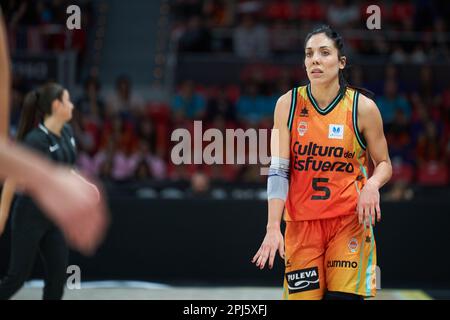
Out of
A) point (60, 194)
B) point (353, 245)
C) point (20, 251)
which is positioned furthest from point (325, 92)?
point (60, 194)

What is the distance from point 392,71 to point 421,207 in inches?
179

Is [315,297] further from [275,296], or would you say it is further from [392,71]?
[392,71]

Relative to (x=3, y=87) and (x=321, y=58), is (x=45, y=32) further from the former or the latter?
(x=3, y=87)

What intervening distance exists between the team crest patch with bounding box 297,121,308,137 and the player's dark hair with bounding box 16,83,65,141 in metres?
2.18

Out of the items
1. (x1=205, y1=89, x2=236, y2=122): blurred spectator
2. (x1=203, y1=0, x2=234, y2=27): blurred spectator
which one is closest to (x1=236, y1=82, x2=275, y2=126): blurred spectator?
(x1=205, y1=89, x2=236, y2=122): blurred spectator

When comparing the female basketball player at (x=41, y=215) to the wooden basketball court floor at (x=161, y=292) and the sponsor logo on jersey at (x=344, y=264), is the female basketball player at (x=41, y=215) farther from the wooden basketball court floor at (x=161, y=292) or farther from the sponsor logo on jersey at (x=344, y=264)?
the sponsor logo on jersey at (x=344, y=264)

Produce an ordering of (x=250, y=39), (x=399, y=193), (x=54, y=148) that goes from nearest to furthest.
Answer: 1. (x=54, y=148)
2. (x=399, y=193)
3. (x=250, y=39)

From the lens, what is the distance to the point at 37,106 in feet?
18.9

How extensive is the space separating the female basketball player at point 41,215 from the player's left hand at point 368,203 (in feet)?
8.27

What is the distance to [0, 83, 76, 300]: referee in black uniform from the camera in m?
5.57

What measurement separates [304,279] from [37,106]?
2.67m

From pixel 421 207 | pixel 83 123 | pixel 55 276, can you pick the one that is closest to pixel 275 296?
pixel 421 207

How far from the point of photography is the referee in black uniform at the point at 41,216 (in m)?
5.57

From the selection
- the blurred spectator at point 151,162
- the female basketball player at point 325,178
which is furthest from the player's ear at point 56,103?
the blurred spectator at point 151,162
